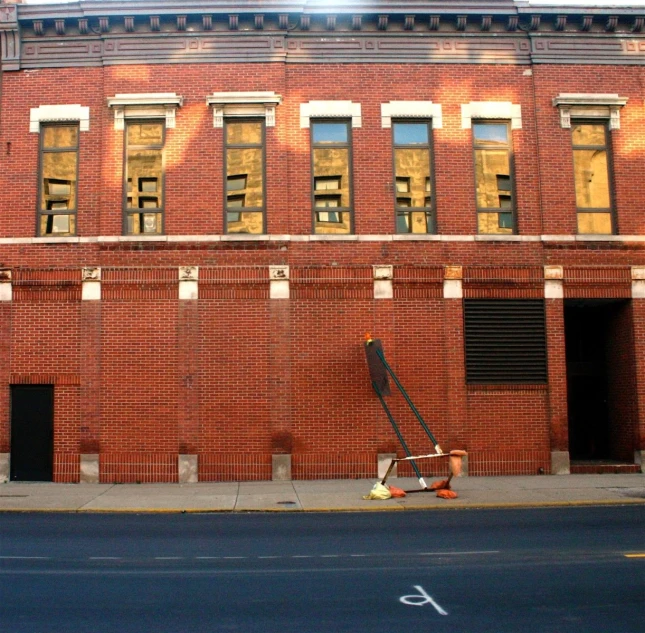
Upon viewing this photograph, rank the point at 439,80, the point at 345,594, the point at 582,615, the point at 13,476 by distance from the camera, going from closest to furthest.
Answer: the point at 582,615, the point at 345,594, the point at 13,476, the point at 439,80

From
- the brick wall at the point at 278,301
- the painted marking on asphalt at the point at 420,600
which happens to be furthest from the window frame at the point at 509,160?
the painted marking on asphalt at the point at 420,600

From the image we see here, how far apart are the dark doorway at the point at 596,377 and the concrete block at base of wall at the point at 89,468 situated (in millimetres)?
11324

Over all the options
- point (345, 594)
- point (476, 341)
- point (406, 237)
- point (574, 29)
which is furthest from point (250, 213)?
point (345, 594)

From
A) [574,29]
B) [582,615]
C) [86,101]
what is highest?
[574,29]

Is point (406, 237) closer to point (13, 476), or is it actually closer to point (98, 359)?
point (98, 359)

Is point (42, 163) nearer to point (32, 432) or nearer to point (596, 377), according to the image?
point (32, 432)

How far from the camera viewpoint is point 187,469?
16.0m

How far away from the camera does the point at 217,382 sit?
1627cm

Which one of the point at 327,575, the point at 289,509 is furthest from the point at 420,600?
the point at 289,509

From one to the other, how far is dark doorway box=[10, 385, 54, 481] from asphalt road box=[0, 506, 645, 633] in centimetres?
453

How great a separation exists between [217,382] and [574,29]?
11839 millimetres

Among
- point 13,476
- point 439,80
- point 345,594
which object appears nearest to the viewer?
point 345,594

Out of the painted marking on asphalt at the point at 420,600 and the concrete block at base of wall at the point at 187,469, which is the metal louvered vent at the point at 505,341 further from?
the painted marking on asphalt at the point at 420,600

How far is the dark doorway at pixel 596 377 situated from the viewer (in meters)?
17.6
